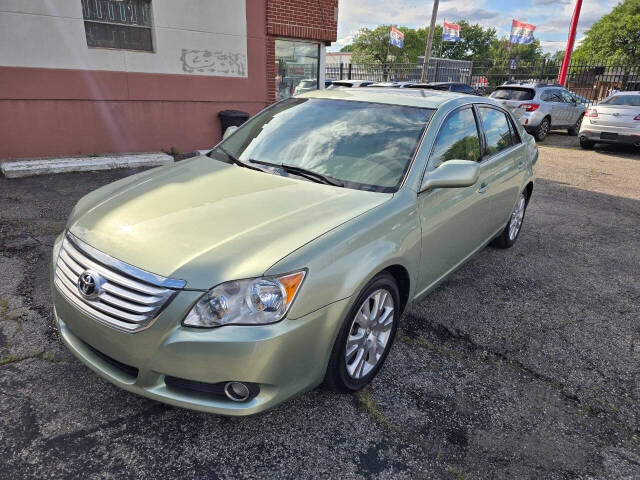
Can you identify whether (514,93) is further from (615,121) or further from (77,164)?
(77,164)

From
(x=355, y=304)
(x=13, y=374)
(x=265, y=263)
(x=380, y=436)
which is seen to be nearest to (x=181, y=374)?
(x=265, y=263)

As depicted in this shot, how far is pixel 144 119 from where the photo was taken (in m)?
8.30

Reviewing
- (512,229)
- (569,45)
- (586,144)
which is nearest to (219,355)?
(512,229)

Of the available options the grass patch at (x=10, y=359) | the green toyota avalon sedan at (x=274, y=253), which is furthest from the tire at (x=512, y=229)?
the grass patch at (x=10, y=359)

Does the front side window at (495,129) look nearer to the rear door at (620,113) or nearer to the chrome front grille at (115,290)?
the chrome front grille at (115,290)

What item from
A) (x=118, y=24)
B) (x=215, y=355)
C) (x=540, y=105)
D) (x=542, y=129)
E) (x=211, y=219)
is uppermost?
(x=118, y=24)

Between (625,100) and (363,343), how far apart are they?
1232 centimetres

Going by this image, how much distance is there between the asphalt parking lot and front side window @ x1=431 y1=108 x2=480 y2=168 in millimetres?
1252

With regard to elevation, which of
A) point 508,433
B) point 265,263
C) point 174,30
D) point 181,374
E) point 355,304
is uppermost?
point 174,30

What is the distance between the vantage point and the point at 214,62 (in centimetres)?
884

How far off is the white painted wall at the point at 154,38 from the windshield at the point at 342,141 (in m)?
5.36

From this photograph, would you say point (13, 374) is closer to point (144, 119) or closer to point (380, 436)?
point (380, 436)

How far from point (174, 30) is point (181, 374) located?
788 cm

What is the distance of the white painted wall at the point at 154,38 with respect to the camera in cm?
686
